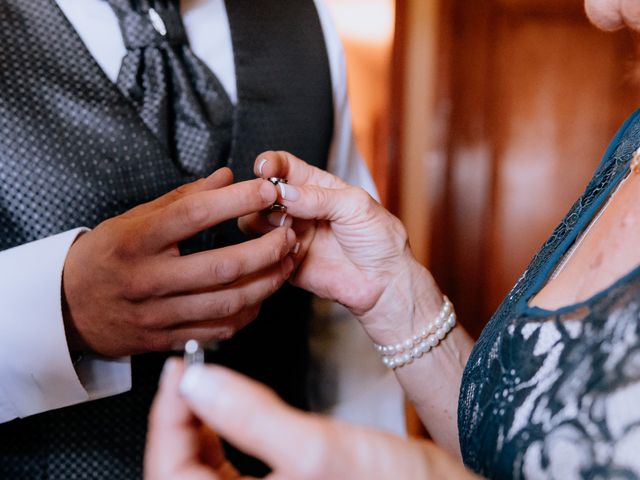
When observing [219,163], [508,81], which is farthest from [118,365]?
[508,81]

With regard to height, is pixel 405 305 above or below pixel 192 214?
below

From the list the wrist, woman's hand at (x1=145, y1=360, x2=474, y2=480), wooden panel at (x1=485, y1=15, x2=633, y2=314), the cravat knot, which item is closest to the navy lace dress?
woman's hand at (x1=145, y1=360, x2=474, y2=480)

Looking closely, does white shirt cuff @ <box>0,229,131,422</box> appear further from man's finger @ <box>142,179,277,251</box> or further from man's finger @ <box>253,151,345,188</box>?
man's finger @ <box>253,151,345,188</box>

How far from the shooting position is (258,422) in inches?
13.5

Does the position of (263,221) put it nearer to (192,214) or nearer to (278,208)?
(278,208)

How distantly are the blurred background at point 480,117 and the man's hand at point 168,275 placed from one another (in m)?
1.99

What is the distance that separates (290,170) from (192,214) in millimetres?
234

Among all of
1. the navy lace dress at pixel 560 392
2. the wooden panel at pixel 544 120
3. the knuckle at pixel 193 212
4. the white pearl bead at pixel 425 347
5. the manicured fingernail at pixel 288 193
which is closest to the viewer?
the navy lace dress at pixel 560 392

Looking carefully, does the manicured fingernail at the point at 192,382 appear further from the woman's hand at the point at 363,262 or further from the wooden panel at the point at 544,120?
the wooden panel at the point at 544,120

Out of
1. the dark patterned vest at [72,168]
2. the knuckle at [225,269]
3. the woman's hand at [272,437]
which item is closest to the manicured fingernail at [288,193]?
the knuckle at [225,269]

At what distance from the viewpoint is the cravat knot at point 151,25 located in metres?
1.03

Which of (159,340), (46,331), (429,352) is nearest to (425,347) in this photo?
(429,352)

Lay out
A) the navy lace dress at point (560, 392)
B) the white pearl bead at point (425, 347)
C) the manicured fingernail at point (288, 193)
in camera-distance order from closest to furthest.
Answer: the navy lace dress at point (560, 392)
the manicured fingernail at point (288, 193)
the white pearl bead at point (425, 347)

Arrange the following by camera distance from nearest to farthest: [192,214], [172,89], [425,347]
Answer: [192,214]
[425,347]
[172,89]
